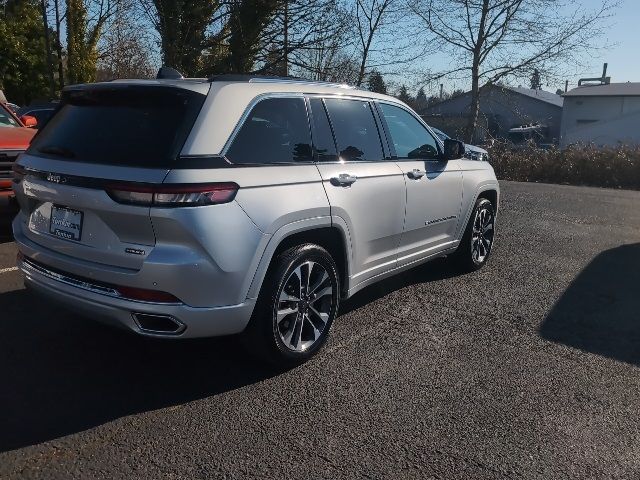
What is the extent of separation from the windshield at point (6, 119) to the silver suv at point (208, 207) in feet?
14.6

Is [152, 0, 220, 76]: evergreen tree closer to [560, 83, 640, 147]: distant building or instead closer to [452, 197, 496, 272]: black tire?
[452, 197, 496, 272]: black tire

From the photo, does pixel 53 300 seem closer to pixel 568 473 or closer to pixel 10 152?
pixel 568 473

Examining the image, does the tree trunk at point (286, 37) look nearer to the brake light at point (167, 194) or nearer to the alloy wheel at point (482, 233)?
the alloy wheel at point (482, 233)

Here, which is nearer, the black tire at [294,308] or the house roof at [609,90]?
the black tire at [294,308]

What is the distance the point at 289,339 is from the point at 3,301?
261 centimetres

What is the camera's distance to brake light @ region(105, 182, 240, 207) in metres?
3.11

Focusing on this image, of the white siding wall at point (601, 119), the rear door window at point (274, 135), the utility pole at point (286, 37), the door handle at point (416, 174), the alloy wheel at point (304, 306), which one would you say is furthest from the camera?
the white siding wall at point (601, 119)

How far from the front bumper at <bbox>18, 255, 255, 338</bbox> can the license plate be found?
0.92 ft

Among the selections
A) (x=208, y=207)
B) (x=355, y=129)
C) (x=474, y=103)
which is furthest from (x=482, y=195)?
(x=474, y=103)

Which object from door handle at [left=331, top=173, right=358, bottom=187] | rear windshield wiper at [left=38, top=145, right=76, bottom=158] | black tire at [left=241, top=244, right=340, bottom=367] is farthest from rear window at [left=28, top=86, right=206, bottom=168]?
door handle at [left=331, top=173, right=358, bottom=187]

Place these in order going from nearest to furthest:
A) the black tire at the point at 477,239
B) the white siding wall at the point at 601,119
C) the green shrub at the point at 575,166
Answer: the black tire at the point at 477,239, the green shrub at the point at 575,166, the white siding wall at the point at 601,119

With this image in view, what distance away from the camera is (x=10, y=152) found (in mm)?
6723

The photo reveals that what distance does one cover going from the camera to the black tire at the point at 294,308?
3615 mm

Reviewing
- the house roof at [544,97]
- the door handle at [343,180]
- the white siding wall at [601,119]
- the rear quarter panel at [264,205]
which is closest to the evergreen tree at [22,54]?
the door handle at [343,180]
